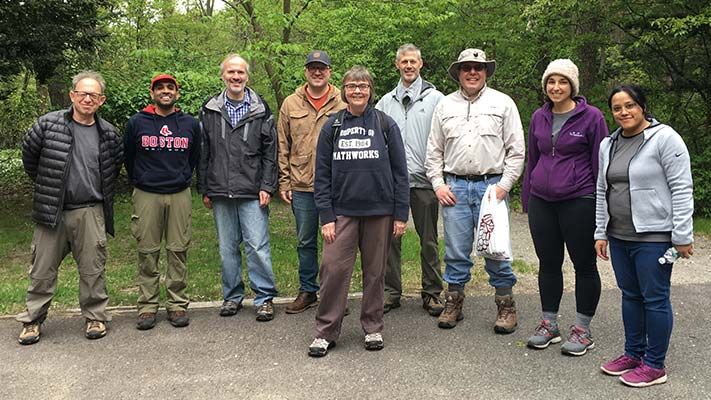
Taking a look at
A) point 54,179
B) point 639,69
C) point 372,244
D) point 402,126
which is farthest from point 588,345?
point 639,69

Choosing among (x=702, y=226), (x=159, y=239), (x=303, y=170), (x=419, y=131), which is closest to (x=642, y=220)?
(x=419, y=131)

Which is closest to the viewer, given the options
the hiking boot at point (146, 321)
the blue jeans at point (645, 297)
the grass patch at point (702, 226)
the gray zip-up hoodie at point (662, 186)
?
the gray zip-up hoodie at point (662, 186)

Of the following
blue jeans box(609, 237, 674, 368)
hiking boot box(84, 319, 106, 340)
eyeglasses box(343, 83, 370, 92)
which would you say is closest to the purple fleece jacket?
blue jeans box(609, 237, 674, 368)

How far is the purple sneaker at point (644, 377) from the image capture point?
3730mm

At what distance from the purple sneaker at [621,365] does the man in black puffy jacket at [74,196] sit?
12.2 feet

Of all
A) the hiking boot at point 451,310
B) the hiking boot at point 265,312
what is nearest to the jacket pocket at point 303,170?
the hiking boot at point 265,312

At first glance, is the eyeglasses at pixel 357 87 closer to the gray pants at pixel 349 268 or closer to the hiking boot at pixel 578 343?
the gray pants at pixel 349 268

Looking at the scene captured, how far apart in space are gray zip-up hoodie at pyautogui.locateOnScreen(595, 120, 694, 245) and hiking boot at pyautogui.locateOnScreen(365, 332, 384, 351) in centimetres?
192

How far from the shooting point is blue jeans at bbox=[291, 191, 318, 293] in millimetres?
5262

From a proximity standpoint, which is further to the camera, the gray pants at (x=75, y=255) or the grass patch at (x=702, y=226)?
the grass patch at (x=702, y=226)

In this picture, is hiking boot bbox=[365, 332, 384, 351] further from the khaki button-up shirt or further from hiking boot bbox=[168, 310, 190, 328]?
hiking boot bbox=[168, 310, 190, 328]

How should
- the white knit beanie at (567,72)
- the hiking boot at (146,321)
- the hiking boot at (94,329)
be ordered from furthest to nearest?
the hiking boot at (146,321) < the hiking boot at (94,329) < the white knit beanie at (567,72)

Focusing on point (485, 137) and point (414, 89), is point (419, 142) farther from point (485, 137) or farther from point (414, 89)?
point (485, 137)

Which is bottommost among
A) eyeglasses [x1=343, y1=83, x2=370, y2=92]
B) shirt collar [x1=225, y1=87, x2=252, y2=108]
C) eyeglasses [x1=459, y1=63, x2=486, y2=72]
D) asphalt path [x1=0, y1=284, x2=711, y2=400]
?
asphalt path [x1=0, y1=284, x2=711, y2=400]
